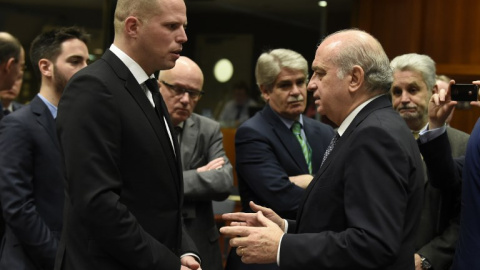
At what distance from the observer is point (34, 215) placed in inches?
117

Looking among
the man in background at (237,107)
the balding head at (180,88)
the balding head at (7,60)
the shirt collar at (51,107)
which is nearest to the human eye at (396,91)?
the balding head at (180,88)

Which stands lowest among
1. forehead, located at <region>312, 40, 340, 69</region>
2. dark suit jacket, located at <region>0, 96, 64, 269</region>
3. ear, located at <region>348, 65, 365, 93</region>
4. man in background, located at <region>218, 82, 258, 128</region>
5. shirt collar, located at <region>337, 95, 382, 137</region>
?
man in background, located at <region>218, 82, 258, 128</region>

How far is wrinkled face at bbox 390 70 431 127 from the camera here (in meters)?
3.56

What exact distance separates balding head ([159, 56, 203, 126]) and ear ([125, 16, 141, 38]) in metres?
1.24

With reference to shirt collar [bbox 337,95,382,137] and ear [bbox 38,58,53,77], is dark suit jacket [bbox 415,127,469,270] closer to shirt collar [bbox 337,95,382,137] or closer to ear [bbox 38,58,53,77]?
shirt collar [bbox 337,95,382,137]

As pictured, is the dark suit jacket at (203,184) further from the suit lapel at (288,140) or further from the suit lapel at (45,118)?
the suit lapel at (45,118)

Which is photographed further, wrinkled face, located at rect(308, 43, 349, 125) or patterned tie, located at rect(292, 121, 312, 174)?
patterned tie, located at rect(292, 121, 312, 174)

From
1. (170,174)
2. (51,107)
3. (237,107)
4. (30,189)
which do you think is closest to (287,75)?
(51,107)

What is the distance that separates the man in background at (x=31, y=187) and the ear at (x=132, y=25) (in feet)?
3.23

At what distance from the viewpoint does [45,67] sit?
3.35 metres

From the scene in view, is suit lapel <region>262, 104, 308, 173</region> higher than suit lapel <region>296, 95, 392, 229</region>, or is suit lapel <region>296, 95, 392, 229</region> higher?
suit lapel <region>296, 95, 392, 229</region>

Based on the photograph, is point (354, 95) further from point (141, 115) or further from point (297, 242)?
point (141, 115)

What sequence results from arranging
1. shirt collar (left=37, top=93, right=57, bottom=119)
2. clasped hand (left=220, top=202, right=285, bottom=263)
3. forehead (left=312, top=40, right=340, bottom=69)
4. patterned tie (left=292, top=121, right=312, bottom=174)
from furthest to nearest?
patterned tie (left=292, top=121, right=312, bottom=174) → shirt collar (left=37, top=93, right=57, bottom=119) → forehead (left=312, top=40, right=340, bottom=69) → clasped hand (left=220, top=202, right=285, bottom=263)

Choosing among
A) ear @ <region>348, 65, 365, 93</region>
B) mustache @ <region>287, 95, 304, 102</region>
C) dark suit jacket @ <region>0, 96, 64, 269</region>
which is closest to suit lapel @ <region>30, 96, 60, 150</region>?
dark suit jacket @ <region>0, 96, 64, 269</region>
